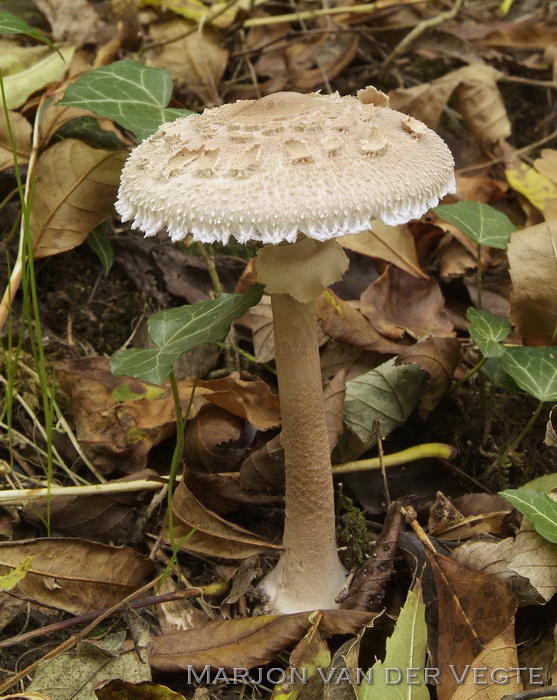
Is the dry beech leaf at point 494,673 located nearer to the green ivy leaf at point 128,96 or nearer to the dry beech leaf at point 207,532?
the dry beech leaf at point 207,532

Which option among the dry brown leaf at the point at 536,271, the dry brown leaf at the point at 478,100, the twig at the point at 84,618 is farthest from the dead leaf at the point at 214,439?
the dry brown leaf at the point at 478,100

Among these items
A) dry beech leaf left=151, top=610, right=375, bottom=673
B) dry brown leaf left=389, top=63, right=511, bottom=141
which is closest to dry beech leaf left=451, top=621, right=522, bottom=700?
dry beech leaf left=151, top=610, right=375, bottom=673

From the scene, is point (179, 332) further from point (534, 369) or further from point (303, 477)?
point (534, 369)

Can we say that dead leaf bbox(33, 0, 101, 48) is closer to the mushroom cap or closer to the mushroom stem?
the mushroom cap

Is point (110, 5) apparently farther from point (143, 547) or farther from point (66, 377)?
point (143, 547)

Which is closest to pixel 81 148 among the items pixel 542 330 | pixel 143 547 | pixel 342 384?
pixel 342 384

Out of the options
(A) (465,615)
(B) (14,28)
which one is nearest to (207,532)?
(A) (465,615)
